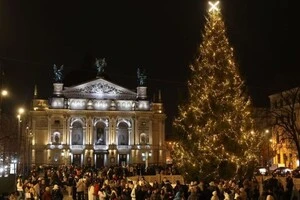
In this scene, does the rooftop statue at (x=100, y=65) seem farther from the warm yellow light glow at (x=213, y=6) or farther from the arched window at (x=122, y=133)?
the warm yellow light glow at (x=213, y=6)

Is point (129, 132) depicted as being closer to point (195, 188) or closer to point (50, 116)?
point (50, 116)

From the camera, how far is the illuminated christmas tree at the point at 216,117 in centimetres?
2661

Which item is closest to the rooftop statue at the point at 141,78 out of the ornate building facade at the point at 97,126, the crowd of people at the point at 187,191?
the ornate building facade at the point at 97,126

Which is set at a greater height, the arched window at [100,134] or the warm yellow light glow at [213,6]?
the warm yellow light glow at [213,6]

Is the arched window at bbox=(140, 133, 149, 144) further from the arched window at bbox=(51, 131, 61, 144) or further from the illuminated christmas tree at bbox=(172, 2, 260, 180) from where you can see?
the illuminated christmas tree at bbox=(172, 2, 260, 180)

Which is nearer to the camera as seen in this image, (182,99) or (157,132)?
(182,99)

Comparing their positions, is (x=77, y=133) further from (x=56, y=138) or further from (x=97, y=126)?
(x=56, y=138)

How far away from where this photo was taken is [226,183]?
23.9m

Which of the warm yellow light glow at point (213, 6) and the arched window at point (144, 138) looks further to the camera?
the arched window at point (144, 138)

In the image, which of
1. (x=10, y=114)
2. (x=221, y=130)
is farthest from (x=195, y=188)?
(x=10, y=114)

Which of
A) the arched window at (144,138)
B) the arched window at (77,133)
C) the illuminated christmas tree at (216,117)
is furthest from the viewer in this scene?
the arched window at (144,138)

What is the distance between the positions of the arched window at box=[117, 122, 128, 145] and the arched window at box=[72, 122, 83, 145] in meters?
7.60

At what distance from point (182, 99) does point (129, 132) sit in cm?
7488

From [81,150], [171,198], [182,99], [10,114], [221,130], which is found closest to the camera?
[171,198]
